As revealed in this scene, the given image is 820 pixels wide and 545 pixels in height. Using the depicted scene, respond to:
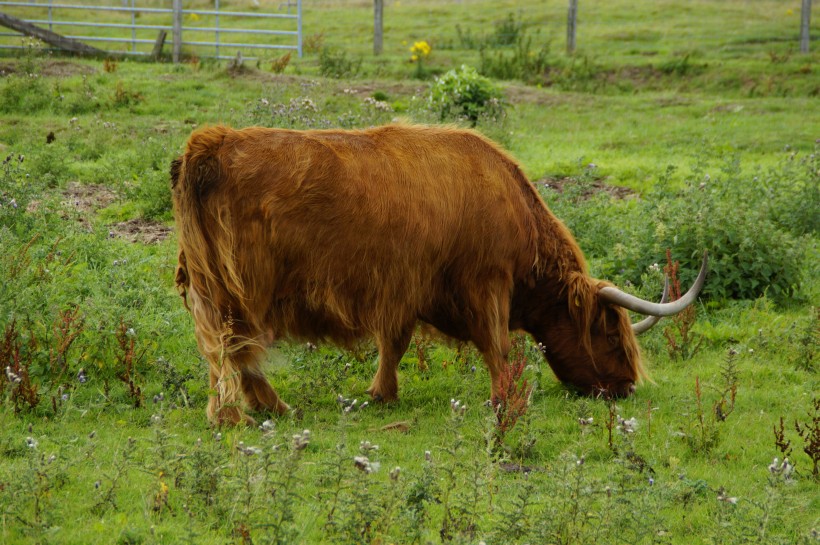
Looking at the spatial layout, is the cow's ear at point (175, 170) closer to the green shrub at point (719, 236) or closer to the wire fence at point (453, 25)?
the green shrub at point (719, 236)

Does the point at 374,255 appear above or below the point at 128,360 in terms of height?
above

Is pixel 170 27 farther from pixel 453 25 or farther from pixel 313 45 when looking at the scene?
pixel 453 25

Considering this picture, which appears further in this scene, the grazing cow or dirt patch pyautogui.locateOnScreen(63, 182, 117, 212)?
dirt patch pyautogui.locateOnScreen(63, 182, 117, 212)

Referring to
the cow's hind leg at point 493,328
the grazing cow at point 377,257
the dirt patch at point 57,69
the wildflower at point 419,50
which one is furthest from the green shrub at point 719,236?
the wildflower at point 419,50

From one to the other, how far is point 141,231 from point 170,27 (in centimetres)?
1239

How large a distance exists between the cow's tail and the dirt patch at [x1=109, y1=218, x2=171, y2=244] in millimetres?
3538

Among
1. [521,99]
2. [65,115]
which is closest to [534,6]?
[521,99]

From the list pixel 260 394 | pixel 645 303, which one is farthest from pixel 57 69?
pixel 645 303

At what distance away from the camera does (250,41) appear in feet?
78.3

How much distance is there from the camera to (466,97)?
13508mm

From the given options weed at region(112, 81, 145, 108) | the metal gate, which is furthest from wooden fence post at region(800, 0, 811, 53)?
weed at region(112, 81, 145, 108)

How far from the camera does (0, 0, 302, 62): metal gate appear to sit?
18.7 m

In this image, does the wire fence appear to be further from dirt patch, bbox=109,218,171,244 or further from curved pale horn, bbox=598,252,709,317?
curved pale horn, bbox=598,252,709,317

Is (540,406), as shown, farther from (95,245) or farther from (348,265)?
(95,245)
